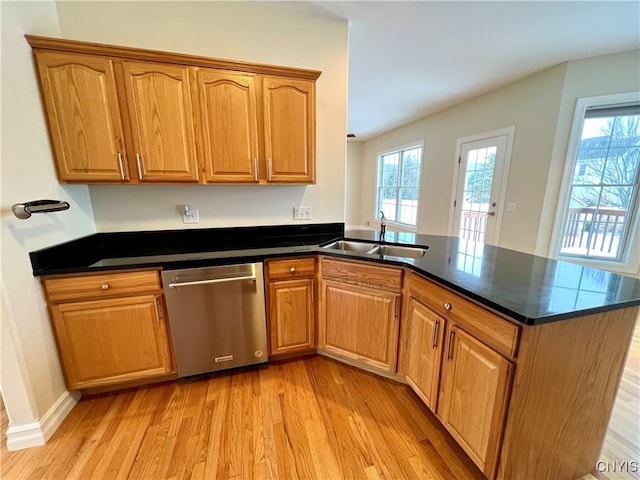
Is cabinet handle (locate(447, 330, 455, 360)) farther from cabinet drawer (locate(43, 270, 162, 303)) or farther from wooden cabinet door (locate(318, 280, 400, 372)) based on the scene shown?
cabinet drawer (locate(43, 270, 162, 303))

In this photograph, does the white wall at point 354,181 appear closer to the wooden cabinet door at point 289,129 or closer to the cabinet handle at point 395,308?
the wooden cabinet door at point 289,129

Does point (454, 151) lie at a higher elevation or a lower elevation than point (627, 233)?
higher

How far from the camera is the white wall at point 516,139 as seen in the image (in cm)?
295

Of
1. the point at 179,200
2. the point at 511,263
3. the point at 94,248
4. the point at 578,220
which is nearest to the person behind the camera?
the point at 511,263

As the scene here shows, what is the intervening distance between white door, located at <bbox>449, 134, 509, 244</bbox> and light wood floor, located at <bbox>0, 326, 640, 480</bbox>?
2237 millimetres

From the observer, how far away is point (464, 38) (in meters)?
2.37

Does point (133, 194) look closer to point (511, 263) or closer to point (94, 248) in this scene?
point (94, 248)

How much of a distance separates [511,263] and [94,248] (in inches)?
109

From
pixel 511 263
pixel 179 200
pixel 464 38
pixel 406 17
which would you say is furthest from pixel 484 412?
pixel 464 38

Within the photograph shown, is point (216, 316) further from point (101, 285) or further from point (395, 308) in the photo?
point (395, 308)

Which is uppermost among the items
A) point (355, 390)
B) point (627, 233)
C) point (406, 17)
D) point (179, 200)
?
point (406, 17)

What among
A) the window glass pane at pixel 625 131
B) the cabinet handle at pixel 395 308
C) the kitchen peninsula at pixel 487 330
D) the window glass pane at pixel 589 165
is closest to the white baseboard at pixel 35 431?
the kitchen peninsula at pixel 487 330

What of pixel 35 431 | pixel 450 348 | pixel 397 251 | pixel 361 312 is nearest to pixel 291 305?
pixel 361 312

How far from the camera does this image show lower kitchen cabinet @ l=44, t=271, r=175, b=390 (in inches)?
59.4
